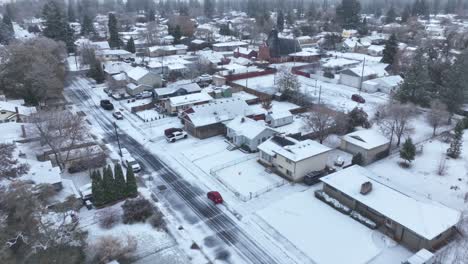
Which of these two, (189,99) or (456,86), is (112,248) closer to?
(189,99)

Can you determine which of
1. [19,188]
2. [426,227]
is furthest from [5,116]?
[426,227]

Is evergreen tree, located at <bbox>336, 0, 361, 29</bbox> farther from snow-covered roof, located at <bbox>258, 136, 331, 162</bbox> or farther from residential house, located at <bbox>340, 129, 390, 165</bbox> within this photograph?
snow-covered roof, located at <bbox>258, 136, 331, 162</bbox>

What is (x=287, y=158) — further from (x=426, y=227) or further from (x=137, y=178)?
(x=137, y=178)

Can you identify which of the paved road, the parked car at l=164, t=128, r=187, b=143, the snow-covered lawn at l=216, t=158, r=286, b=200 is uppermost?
the parked car at l=164, t=128, r=187, b=143

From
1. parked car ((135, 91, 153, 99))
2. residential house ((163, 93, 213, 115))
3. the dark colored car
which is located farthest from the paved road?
parked car ((135, 91, 153, 99))

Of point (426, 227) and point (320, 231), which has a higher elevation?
point (426, 227)

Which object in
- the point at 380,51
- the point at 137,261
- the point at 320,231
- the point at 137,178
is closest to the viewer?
the point at 137,261

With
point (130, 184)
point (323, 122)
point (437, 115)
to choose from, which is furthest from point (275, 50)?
point (130, 184)
